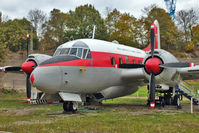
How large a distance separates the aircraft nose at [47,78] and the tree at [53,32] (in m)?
54.6

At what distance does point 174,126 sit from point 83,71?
237 inches

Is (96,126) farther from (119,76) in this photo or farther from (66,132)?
(119,76)

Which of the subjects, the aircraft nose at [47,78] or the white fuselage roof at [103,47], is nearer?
the aircraft nose at [47,78]

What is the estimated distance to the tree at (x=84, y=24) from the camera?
52.0 m

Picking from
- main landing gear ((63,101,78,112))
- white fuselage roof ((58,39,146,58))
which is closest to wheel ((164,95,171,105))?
white fuselage roof ((58,39,146,58))

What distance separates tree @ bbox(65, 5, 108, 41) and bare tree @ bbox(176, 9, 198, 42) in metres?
23.5

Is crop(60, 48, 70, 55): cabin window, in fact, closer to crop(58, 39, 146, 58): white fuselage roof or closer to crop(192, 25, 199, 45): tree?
crop(58, 39, 146, 58): white fuselage roof

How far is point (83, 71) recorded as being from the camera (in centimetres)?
1347

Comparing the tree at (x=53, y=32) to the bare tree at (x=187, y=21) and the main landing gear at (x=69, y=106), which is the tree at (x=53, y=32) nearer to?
the bare tree at (x=187, y=21)

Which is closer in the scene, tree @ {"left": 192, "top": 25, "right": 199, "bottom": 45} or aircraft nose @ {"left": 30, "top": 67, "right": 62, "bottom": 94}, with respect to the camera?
aircraft nose @ {"left": 30, "top": 67, "right": 62, "bottom": 94}

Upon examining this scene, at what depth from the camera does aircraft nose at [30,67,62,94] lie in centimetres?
1205

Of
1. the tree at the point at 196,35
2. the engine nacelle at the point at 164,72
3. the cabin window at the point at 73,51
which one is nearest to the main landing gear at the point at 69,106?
the cabin window at the point at 73,51

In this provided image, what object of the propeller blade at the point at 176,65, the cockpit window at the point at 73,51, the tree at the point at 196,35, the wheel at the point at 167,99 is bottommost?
the wheel at the point at 167,99

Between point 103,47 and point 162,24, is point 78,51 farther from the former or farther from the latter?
point 162,24
